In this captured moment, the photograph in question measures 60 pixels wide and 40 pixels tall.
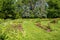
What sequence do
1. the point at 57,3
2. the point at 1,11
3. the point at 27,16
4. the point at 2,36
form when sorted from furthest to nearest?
1. the point at 57,3
2. the point at 27,16
3. the point at 1,11
4. the point at 2,36

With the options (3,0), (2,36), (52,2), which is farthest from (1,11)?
(2,36)

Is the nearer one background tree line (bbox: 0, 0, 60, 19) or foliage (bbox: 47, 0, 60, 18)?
background tree line (bbox: 0, 0, 60, 19)

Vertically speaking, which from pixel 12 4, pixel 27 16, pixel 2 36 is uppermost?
pixel 2 36

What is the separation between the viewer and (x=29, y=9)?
61.9m

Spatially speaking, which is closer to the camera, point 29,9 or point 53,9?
point 53,9

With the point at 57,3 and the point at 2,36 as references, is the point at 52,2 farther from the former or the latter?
the point at 2,36

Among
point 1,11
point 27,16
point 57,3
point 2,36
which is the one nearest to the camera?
point 2,36

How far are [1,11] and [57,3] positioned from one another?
1986cm

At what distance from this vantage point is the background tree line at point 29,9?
52.3 m

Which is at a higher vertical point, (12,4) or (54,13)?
(12,4)

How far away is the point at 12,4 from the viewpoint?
53.7m

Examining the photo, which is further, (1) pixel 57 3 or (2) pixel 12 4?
(1) pixel 57 3

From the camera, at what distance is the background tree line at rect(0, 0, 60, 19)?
172 ft

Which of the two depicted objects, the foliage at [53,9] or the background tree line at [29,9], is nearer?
the background tree line at [29,9]
